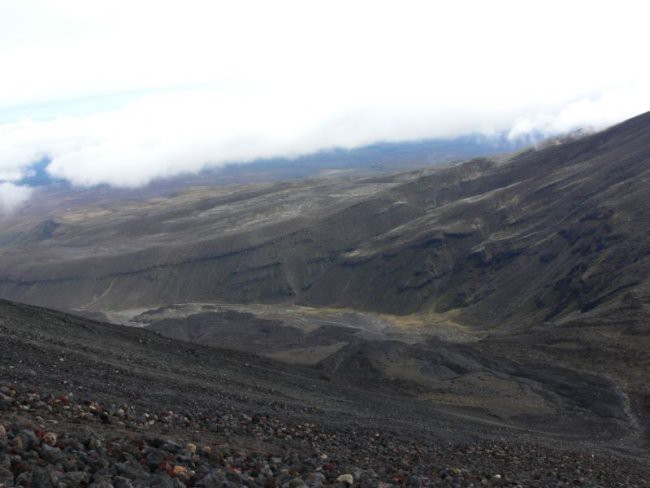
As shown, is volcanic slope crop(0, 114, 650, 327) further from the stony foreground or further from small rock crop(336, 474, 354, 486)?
small rock crop(336, 474, 354, 486)

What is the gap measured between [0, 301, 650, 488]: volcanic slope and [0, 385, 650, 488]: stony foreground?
3cm

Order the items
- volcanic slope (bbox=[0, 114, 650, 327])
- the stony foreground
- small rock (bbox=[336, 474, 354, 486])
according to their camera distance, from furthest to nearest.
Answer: volcanic slope (bbox=[0, 114, 650, 327]) < small rock (bbox=[336, 474, 354, 486]) < the stony foreground

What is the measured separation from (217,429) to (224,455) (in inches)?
149

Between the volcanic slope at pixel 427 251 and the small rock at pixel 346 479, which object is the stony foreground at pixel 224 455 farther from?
the volcanic slope at pixel 427 251

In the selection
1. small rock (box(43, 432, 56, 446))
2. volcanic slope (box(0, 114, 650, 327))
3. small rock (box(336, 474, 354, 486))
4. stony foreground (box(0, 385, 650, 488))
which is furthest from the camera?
volcanic slope (box(0, 114, 650, 327))

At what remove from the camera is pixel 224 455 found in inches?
410

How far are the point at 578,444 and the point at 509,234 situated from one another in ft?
221

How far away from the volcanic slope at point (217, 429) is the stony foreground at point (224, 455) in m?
0.03

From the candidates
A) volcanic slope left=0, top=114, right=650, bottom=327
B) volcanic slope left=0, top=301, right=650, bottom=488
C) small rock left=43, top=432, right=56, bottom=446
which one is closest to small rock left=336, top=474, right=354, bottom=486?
volcanic slope left=0, top=301, right=650, bottom=488

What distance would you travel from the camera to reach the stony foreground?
26.8 feet

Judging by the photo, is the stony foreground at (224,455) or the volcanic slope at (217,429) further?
the volcanic slope at (217,429)

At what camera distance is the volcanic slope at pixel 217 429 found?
8805 millimetres

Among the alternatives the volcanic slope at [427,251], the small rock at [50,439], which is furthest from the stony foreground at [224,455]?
the volcanic slope at [427,251]

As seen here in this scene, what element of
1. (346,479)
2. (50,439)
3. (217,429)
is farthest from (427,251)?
(50,439)
